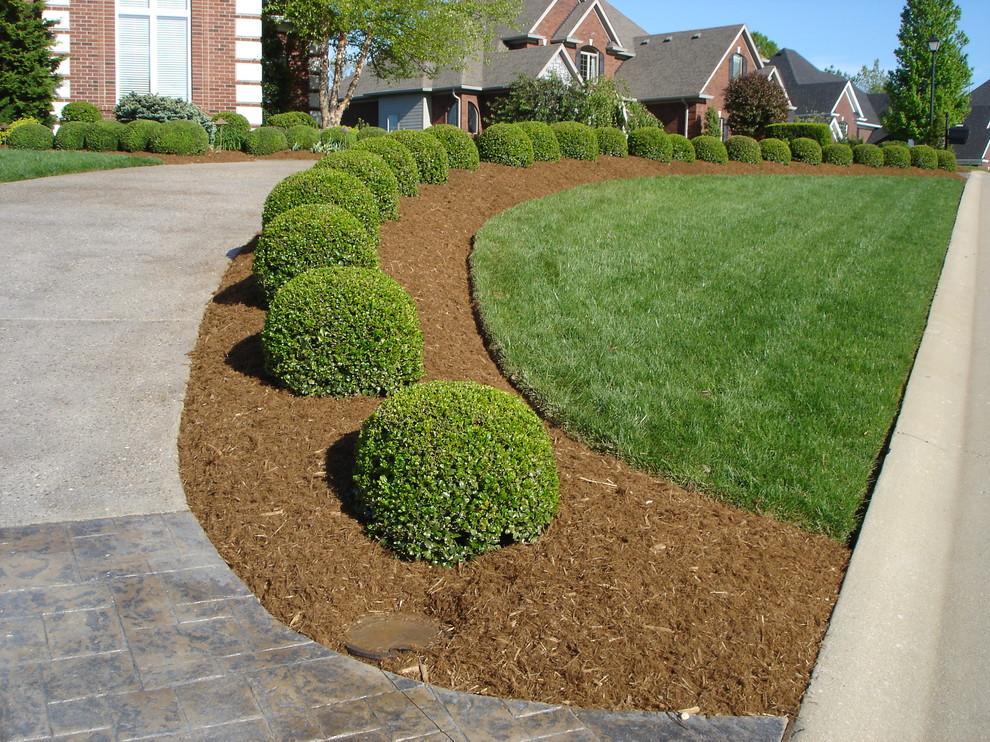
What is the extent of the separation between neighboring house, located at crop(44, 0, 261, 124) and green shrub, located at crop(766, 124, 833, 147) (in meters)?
17.7

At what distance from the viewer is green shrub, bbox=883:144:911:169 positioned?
85.4ft

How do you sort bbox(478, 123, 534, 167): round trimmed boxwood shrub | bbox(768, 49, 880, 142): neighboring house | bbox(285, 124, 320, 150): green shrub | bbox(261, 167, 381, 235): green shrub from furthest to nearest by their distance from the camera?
bbox(768, 49, 880, 142): neighboring house
bbox(285, 124, 320, 150): green shrub
bbox(478, 123, 534, 167): round trimmed boxwood shrub
bbox(261, 167, 381, 235): green shrub

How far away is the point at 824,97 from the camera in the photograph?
52562 millimetres

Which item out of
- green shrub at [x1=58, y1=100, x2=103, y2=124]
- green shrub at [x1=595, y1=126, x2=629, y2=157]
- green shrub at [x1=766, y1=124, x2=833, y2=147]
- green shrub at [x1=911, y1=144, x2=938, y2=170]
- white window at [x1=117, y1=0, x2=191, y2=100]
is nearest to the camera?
green shrub at [x1=595, y1=126, x2=629, y2=157]

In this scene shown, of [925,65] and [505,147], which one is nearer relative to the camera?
[505,147]

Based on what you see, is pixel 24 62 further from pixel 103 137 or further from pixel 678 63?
pixel 678 63

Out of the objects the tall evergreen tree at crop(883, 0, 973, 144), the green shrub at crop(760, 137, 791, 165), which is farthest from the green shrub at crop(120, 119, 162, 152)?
the tall evergreen tree at crop(883, 0, 973, 144)

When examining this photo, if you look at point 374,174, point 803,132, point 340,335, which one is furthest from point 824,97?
point 340,335

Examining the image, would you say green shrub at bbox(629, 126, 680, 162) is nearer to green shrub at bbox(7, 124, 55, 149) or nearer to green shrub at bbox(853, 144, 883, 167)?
green shrub at bbox(7, 124, 55, 149)

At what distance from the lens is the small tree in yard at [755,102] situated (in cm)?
3631

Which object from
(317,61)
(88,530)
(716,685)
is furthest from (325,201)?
(317,61)

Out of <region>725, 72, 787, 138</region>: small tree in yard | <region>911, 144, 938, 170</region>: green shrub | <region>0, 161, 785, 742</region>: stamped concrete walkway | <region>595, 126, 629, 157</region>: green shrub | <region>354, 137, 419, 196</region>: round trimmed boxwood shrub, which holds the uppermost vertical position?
<region>725, 72, 787, 138</region>: small tree in yard

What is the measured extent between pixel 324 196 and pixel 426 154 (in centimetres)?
346

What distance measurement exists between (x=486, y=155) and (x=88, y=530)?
10.0m
